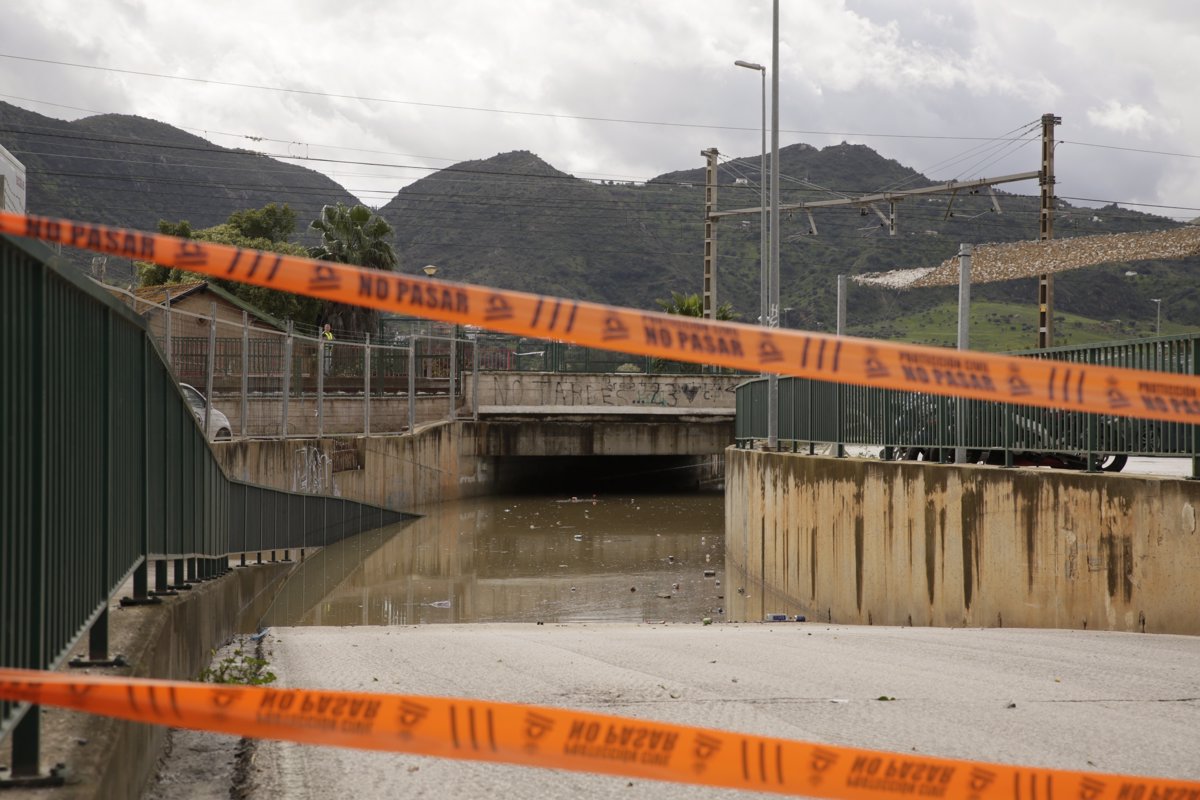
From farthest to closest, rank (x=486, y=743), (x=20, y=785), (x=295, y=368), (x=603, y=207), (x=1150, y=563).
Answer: (x=603, y=207) < (x=295, y=368) < (x=1150, y=563) < (x=20, y=785) < (x=486, y=743)

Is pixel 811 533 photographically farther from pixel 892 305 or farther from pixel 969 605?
pixel 892 305

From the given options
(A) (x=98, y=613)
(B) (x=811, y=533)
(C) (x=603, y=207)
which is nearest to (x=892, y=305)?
(C) (x=603, y=207)

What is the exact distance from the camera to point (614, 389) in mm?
40938

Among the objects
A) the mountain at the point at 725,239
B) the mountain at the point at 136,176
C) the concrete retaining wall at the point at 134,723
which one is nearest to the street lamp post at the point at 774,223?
the concrete retaining wall at the point at 134,723

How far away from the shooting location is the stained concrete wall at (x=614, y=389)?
40.2m

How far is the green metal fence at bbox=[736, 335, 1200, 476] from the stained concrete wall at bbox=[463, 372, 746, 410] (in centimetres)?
2113

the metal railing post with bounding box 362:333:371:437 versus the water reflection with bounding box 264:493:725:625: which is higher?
the metal railing post with bounding box 362:333:371:437

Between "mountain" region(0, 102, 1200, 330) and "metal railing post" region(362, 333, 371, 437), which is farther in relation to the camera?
"mountain" region(0, 102, 1200, 330)

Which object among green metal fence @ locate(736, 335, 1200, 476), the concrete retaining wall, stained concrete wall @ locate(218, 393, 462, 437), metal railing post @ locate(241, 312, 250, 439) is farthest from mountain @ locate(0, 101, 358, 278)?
the concrete retaining wall

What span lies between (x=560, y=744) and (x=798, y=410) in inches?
630

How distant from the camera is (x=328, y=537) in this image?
23.5 m

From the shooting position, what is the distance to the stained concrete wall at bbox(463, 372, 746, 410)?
132ft

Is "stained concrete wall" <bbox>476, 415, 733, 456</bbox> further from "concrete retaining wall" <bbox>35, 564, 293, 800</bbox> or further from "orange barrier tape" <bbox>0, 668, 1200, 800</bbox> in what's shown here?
"orange barrier tape" <bbox>0, 668, 1200, 800</bbox>

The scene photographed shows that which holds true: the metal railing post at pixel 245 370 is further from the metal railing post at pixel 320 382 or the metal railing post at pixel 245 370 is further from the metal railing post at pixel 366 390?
the metal railing post at pixel 366 390
